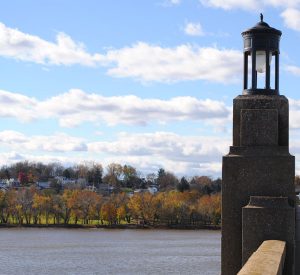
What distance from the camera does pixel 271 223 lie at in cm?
660

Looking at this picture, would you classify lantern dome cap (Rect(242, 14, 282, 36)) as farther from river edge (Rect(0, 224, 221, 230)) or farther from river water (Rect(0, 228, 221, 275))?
river edge (Rect(0, 224, 221, 230))

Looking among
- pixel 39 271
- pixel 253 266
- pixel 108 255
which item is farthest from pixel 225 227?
pixel 108 255

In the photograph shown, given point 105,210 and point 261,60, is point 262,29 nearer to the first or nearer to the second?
point 261,60

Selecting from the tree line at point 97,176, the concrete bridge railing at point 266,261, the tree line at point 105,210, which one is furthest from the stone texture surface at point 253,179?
the tree line at point 97,176

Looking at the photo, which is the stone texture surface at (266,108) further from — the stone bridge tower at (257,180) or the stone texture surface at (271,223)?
the stone texture surface at (271,223)

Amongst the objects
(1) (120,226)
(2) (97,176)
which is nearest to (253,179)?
(1) (120,226)

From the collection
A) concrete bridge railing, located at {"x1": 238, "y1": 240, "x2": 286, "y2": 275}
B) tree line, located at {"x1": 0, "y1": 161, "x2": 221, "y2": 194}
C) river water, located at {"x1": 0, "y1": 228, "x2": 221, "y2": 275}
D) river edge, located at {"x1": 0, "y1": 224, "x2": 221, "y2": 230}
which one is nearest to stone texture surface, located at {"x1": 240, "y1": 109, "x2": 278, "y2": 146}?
concrete bridge railing, located at {"x1": 238, "y1": 240, "x2": 286, "y2": 275}

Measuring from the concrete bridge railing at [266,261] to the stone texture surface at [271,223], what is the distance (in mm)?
237

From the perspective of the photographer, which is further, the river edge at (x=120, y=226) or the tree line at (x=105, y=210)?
the tree line at (x=105, y=210)

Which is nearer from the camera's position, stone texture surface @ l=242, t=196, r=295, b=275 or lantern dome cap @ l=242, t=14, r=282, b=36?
stone texture surface @ l=242, t=196, r=295, b=275

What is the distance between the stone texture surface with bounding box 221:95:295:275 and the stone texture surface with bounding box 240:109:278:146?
0.02m

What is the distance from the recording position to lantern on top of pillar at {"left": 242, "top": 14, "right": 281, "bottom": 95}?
754cm

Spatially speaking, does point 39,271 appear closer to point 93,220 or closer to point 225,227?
point 225,227

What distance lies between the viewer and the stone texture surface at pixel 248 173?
6.95 m
